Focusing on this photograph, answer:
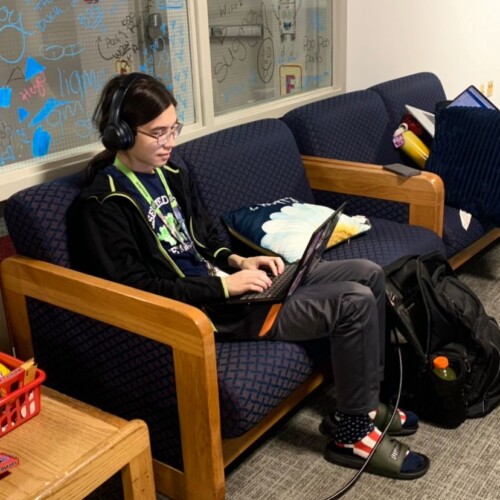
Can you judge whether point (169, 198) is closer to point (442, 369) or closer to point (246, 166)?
point (246, 166)

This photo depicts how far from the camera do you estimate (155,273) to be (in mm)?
1771

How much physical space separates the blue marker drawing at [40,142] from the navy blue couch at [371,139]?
1082 mm

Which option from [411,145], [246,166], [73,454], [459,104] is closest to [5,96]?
[246,166]

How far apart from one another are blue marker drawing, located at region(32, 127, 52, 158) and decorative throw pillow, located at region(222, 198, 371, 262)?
62 centimetres

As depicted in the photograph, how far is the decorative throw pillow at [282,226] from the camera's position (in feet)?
7.05

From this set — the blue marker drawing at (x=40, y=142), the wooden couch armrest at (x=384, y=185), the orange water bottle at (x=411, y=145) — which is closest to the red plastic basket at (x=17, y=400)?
the blue marker drawing at (x=40, y=142)

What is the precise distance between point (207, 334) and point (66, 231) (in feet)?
1.88

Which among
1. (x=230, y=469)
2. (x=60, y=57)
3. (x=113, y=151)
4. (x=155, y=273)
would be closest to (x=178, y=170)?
(x=113, y=151)

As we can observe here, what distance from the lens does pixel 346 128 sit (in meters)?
2.89

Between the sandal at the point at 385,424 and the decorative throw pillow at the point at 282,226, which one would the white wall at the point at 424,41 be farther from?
the sandal at the point at 385,424

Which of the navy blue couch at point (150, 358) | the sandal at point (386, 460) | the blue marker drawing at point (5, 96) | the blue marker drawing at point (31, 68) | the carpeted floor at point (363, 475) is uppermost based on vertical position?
the blue marker drawing at point (31, 68)

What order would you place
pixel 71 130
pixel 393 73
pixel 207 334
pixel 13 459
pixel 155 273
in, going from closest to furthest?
pixel 13 459 → pixel 207 334 → pixel 155 273 → pixel 71 130 → pixel 393 73

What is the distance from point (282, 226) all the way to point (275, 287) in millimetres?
464

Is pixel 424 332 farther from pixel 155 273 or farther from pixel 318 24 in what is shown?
pixel 318 24
